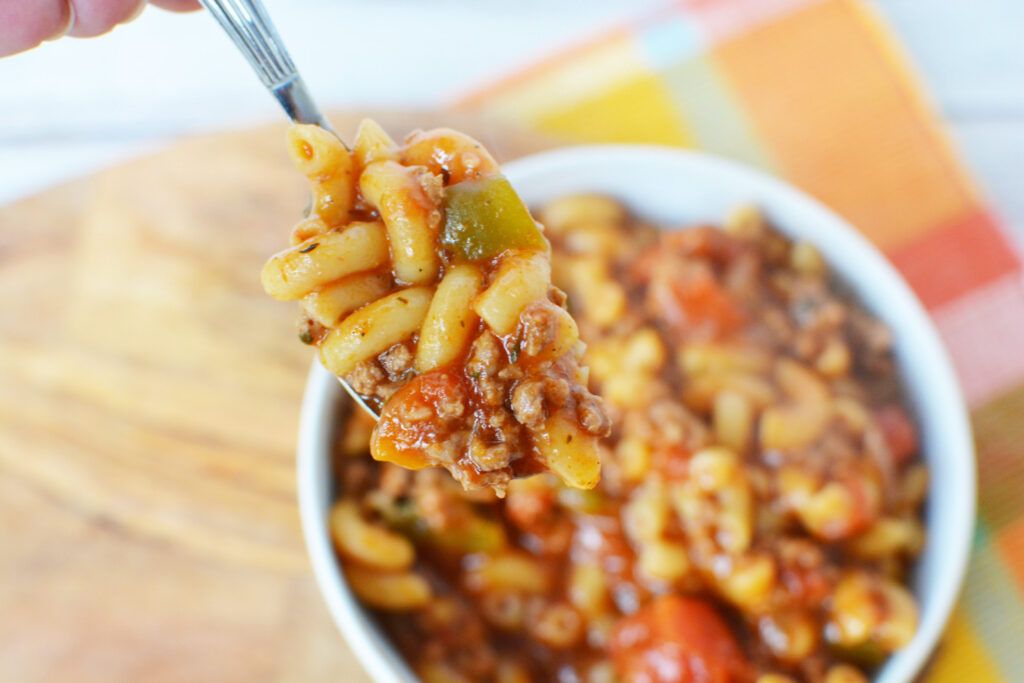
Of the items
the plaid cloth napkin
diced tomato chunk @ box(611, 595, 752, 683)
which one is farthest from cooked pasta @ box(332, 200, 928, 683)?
the plaid cloth napkin

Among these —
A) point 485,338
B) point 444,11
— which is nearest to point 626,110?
point 444,11

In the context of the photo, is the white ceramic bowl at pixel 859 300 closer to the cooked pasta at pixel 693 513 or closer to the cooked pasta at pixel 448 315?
the cooked pasta at pixel 693 513

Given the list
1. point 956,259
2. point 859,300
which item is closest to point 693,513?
point 859,300

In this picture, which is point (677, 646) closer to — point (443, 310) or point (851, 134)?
point (443, 310)

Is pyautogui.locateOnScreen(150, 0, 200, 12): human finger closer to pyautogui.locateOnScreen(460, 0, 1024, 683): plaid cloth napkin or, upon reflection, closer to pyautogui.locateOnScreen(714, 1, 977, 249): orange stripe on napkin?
pyautogui.locateOnScreen(460, 0, 1024, 683): plaid cloth napkin

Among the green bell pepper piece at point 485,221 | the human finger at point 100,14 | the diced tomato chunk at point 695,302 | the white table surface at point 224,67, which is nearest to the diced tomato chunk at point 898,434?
the diced tomato chunk at point 695,302
